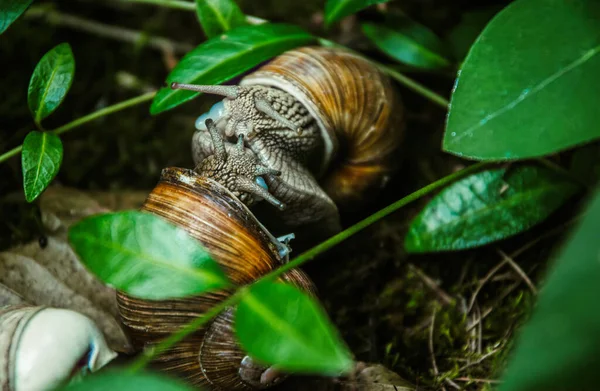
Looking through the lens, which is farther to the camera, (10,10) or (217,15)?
(217,15)

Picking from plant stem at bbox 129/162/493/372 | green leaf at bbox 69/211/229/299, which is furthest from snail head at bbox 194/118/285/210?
green leaf at bbox 69/211/229/299

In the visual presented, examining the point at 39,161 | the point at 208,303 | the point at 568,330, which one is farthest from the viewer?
the point at 39,161

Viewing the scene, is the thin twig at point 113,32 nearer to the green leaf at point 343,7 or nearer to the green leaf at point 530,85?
the green leaf at point 343,7

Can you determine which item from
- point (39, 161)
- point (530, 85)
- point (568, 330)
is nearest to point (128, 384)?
point (568, 330)

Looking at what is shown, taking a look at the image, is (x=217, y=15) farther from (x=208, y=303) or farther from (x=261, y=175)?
(x=208, y=303)

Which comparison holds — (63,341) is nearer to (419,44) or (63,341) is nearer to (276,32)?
(276,32)

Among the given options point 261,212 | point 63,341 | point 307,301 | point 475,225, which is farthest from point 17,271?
point 475,225
